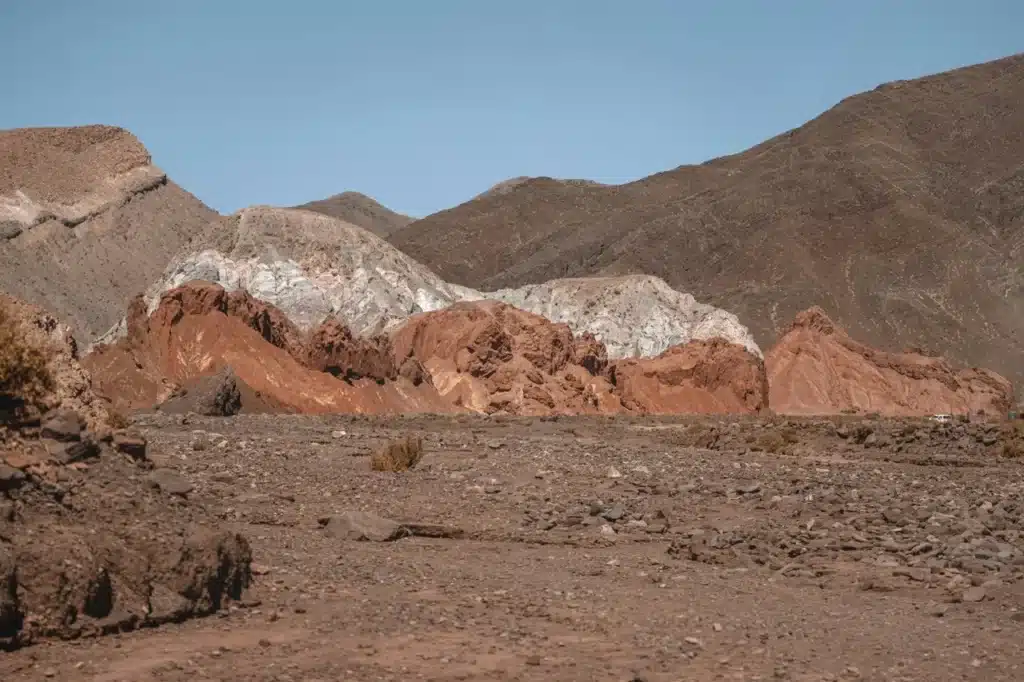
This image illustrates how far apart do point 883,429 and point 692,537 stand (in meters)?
17.9

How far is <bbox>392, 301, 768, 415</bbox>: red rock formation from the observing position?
49812 mm

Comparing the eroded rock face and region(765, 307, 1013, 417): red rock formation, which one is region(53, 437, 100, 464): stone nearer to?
the eroded rock face

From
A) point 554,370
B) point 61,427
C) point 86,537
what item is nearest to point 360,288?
point 554,370

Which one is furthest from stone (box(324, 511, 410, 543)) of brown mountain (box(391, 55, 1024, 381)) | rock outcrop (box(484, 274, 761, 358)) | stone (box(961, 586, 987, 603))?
brown mountain (box(391, 55, 1024, 381))

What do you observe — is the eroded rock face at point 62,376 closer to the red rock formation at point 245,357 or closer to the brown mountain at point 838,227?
the red rock formation at point 245,357

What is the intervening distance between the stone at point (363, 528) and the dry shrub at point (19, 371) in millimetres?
3655

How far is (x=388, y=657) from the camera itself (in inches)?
376

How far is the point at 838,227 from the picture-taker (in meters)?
120

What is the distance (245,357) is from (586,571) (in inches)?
1223

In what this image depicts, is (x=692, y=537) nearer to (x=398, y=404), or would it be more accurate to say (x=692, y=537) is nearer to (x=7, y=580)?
(x=7, y=580)

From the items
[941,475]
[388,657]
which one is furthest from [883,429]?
[388,657]

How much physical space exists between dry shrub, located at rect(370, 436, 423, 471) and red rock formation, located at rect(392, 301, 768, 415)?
88.6ft

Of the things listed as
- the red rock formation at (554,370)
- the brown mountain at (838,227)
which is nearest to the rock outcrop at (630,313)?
the red rock formation at (554,370)

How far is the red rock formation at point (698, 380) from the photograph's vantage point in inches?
2152
